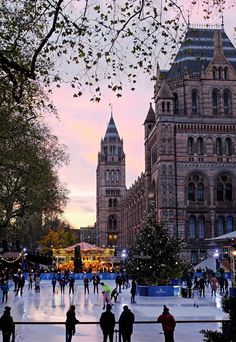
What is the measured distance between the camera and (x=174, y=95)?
7275 cm

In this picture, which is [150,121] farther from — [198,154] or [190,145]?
[198,154]

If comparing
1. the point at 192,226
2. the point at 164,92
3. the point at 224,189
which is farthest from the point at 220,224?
the point at 164,92

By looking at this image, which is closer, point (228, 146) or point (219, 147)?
point (219, 147)

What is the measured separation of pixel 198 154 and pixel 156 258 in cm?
3454

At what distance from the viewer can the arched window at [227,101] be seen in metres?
70.8

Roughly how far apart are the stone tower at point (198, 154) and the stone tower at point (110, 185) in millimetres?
69838

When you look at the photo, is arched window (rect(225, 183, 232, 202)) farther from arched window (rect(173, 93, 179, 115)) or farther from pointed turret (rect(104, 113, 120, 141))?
pointed turret (rect(104, 113, 120, 141))

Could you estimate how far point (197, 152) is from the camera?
68125 mm

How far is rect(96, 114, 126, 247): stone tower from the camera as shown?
14050 cm

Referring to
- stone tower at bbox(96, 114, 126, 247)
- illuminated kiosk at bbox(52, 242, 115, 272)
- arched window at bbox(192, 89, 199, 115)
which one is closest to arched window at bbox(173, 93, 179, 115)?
arched window at bbox(192, 89, 199, 115)

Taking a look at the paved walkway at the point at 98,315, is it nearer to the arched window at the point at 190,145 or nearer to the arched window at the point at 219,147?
the arched window at the point at 190,145

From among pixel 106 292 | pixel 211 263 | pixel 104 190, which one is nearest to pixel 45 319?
pixel 106 292

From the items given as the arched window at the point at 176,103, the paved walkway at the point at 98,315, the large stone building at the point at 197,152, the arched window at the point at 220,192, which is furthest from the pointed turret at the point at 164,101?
the paved walkway at the point at 98,315

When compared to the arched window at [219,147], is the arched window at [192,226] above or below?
below
